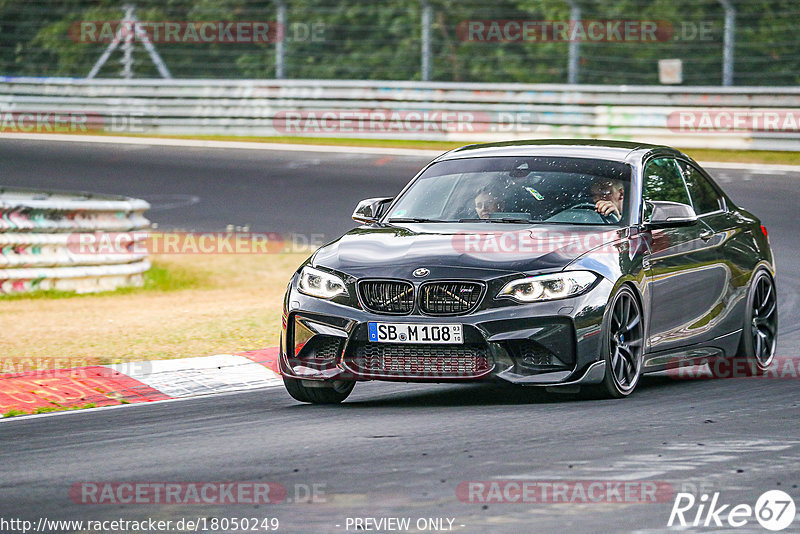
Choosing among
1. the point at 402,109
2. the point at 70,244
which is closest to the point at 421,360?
the point at 70,244

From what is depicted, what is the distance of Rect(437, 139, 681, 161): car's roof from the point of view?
1014 cm

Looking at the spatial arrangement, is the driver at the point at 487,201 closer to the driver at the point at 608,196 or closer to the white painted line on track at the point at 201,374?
the driver at the point at 608,196

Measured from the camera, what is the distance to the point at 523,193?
982cm

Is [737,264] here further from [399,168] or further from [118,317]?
[399,168]

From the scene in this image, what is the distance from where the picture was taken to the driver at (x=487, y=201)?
975 cm

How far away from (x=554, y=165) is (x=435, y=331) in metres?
1.86

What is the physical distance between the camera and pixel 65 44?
38938mm

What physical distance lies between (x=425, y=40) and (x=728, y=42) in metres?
5.70

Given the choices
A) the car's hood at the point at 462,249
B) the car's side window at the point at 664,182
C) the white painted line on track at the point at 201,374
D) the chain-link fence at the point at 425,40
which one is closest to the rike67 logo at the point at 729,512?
the car's hood at the point at 462,249

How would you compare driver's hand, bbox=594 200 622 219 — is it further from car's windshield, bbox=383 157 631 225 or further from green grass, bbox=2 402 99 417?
green grass, bbox=2 402 99 417

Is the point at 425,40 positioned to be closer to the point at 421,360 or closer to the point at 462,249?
the point at 462,249

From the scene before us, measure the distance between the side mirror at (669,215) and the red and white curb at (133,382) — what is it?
111 inches

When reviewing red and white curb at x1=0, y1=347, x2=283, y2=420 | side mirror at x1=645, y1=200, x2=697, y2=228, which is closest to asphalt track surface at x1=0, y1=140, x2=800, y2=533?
red and white curb at x1=0, y1=347, x2=283, y2=420

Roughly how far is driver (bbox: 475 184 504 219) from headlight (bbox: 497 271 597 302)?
1122mm
